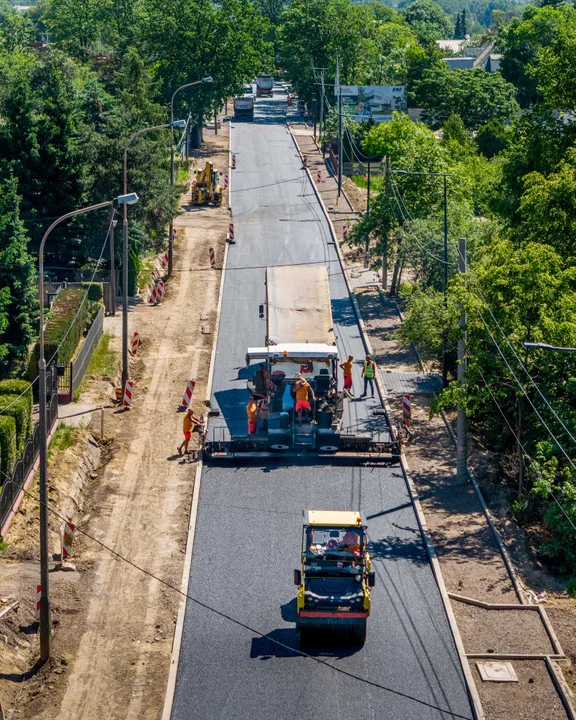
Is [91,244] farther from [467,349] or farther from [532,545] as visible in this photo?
[532,545]

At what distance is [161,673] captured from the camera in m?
23.9

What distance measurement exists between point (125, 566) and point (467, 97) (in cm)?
8549

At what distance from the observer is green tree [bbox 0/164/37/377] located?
42562 millimetres

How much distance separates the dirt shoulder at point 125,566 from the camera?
23375mm

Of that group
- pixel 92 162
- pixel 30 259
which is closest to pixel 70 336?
pixel 30 259

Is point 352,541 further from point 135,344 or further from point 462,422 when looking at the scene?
point 135,344

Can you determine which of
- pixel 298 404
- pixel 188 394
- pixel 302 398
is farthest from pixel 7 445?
pixel 188 394

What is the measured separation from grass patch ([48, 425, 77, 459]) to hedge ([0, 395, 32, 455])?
99cm

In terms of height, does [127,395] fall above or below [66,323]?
below

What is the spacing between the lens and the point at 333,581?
24.4 meters

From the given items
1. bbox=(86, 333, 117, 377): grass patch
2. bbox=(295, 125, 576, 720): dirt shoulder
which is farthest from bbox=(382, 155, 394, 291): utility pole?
bbox=(86, 333, 117, 377): grass patch

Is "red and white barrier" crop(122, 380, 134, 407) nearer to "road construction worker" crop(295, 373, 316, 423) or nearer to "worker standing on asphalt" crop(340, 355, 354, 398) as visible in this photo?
"worker standing on asphalt" crop(340, 355, 354, 398)

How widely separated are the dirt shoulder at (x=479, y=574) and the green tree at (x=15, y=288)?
1394 cm

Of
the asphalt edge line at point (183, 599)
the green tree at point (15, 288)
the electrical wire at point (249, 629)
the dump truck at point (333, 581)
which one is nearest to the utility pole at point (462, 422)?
the asphalt edge line at point (183, 599)
